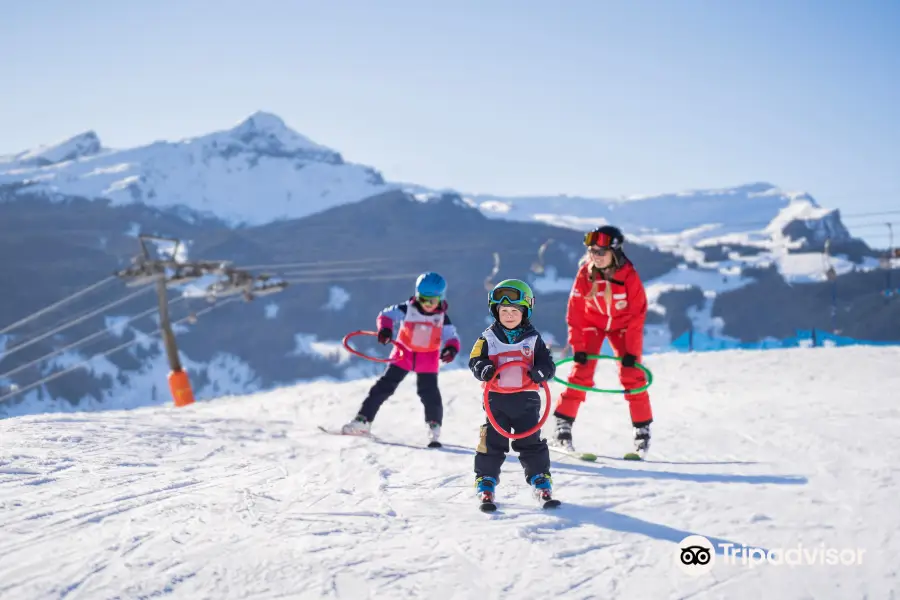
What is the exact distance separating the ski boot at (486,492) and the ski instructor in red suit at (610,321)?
2019mm

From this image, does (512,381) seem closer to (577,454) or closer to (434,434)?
(577,454)

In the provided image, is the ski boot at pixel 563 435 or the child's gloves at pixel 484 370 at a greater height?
the child's gloves at pixel 484 370

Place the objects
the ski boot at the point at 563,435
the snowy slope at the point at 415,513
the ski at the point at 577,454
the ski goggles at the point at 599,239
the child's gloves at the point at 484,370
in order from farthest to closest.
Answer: the ski boot at the point at 563,435 → the ski goggles at the point at 599,239 → the ski at the point at 577,454 → the child's gloves at the point at 484,370 → the snowy slope at the point at 415,513

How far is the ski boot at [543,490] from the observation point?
16.1 feet

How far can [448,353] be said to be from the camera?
6.99 m

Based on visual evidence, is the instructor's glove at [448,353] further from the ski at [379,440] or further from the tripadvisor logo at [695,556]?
the tripadvisor logo at [695,556]

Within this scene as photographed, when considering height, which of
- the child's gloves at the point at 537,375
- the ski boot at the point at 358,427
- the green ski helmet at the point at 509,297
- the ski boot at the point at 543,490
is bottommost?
the ski boot at the point at 358,427

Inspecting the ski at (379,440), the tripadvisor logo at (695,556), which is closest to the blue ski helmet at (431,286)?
the ski at (379,440)

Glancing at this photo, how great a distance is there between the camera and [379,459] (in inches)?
260

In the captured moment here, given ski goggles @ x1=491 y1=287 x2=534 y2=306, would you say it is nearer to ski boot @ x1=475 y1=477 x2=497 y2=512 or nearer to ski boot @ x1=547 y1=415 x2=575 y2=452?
ski boot @ x1=475 y1=477 x2=497 y2=512

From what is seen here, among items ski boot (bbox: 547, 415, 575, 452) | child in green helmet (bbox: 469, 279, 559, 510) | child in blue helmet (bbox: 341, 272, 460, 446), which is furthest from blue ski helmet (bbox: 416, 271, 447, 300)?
child in green helmet (bbox: 469, 279, 559, 510)

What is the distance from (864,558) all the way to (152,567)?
3.79 metres

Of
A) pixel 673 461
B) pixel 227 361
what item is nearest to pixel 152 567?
pixel 673 461

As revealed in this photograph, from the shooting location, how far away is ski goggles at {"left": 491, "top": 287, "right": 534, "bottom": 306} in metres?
5.21
